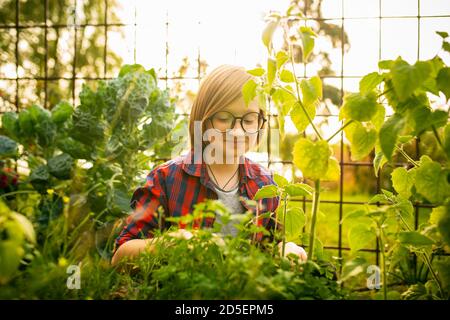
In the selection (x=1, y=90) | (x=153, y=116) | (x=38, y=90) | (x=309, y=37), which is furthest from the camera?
(x=38, y=90)

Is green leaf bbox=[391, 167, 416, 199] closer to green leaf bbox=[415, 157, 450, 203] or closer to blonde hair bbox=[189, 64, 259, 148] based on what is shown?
green leaf bbox=[415, 157, 450, 203]

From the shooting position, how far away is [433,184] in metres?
0.75

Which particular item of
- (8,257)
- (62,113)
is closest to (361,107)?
(8,257)

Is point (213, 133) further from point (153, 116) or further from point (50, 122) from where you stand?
point (50, 122)

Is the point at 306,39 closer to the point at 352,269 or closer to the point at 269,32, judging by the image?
the point at 269,32

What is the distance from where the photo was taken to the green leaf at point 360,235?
2.62 ft

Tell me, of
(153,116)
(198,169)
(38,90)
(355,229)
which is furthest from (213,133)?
(38,90)

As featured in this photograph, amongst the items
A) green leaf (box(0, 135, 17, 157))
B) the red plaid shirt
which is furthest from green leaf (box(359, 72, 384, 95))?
green leaf (box(0, 135, 17, 157))

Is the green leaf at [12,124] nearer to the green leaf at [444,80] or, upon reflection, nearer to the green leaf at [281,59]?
the green leaf at [281,59]

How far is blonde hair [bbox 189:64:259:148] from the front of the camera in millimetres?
1424

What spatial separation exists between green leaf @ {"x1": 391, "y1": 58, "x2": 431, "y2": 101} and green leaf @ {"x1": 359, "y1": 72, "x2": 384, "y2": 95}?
9 centimetres

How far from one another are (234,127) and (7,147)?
111 cm

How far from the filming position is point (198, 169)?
1.57m

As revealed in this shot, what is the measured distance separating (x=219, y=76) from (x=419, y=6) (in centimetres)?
106
